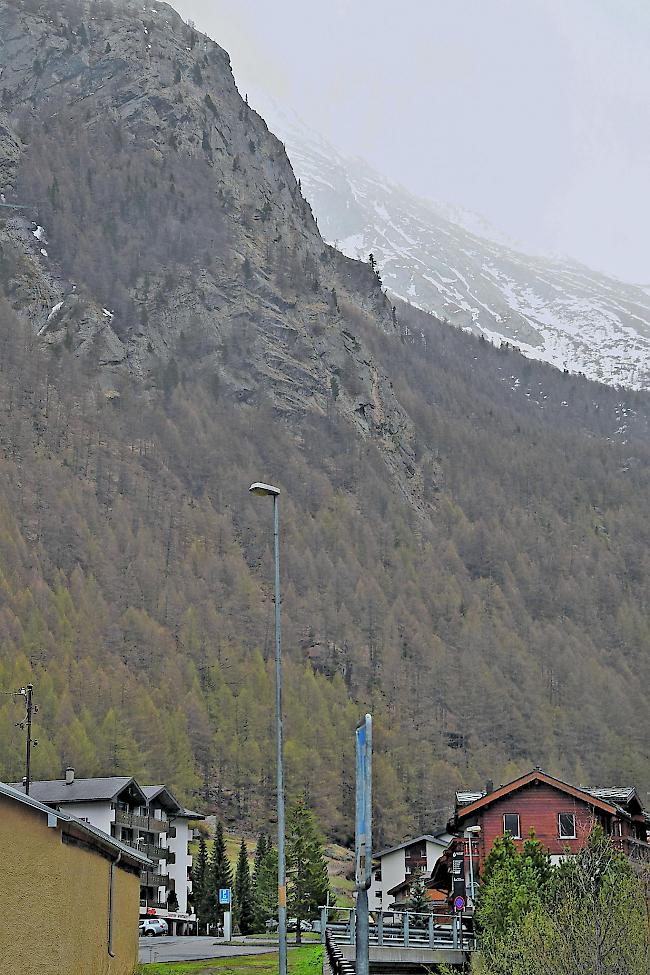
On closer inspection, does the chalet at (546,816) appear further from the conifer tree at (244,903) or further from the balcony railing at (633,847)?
the conifer tree at (244,903)

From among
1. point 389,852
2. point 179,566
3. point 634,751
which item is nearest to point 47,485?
point 179,566

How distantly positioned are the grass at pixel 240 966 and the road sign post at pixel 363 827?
774 inches

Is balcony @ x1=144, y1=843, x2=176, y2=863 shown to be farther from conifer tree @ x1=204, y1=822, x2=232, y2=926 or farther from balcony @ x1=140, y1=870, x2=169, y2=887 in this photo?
conifer tree @ x1=204, y1=822, x2=232, y2=926

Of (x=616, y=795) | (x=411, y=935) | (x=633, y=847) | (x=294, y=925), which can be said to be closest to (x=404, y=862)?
(x=294, y=925)

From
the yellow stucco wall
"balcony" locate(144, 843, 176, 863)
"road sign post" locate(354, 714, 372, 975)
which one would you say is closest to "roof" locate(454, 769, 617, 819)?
"balcony" locate(144, 843, 176, 863)

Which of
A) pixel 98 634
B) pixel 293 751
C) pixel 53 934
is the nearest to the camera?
pixel 53 934

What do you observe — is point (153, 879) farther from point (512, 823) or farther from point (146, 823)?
point (512, 823)

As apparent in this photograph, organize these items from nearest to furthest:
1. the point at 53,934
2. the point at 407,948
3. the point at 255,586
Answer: the point at 53,934, the point at 407,948, the point at 255,586

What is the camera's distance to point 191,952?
4525 cm

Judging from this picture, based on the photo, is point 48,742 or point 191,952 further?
point 48,742

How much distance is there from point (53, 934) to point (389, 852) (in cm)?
8041

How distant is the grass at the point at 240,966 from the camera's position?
33.0 meters

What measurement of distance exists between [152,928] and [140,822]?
17.6 meters

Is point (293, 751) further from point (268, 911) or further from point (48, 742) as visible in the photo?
point (268, 911)
